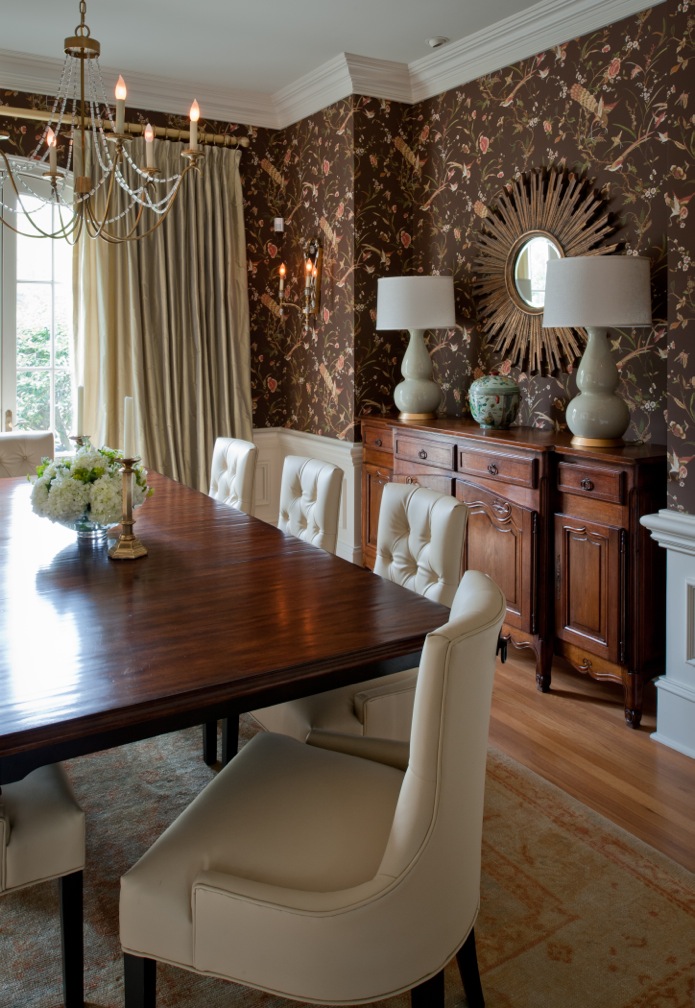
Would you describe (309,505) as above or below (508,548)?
above

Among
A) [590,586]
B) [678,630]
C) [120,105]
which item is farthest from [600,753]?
[120,105]

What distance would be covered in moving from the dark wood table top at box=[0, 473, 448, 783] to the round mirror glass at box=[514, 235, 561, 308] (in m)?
2.03

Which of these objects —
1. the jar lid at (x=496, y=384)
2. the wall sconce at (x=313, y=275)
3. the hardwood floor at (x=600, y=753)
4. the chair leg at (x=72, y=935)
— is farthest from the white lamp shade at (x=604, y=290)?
the chair leg at (x=72, y=935)

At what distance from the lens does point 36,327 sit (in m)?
4.94

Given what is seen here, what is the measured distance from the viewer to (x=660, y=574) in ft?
9.96

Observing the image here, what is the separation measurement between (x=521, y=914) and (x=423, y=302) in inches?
115

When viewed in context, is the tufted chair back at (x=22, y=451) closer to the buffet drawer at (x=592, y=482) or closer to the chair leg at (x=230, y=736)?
the chair leg at (x=230, y=736)

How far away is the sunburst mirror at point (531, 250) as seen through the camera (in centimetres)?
368

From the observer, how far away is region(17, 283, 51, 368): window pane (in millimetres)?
4895

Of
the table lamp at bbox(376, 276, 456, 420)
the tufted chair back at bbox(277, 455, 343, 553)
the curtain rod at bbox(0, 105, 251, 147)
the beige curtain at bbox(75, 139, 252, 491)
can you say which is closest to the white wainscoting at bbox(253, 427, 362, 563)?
A: the beige curtain at bbox(75, 139, 252, 491)

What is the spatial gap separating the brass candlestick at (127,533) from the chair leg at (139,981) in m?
1.14

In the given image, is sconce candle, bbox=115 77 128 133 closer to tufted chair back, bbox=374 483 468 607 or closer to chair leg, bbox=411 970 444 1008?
tufted chair back, bbox=374 483 468 607

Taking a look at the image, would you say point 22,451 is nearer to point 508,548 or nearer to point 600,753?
point 508,548

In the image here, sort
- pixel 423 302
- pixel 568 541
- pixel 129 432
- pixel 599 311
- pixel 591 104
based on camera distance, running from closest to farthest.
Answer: pixel 129 432 < pixel 599 311 < pixel 568 541 < pixel 591 104 < pixel 423 302
